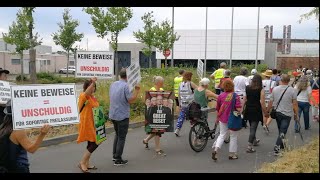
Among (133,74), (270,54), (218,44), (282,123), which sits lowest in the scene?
(282,123)

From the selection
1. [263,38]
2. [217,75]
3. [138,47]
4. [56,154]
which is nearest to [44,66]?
[138,47]

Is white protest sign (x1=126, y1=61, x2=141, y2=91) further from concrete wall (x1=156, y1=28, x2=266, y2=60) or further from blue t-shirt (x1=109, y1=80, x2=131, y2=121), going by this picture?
concrete wall (x1=156, y1=28, x2=266, y2=60)

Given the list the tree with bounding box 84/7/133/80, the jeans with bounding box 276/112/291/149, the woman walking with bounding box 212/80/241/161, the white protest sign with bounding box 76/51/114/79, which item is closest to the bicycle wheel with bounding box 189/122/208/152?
the woman walking with bounding box 212/80/241/161

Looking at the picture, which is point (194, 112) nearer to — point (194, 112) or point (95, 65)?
point (194, 112)

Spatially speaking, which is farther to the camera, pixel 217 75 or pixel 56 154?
pixel 217 75

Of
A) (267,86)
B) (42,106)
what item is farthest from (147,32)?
(42,106)

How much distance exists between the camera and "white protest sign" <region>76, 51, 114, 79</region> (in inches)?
292

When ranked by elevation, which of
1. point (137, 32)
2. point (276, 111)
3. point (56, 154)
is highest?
point (137, 32)

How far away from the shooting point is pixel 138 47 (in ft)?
214

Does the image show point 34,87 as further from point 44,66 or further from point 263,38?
point 44,66

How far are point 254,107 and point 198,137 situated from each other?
1.38 m

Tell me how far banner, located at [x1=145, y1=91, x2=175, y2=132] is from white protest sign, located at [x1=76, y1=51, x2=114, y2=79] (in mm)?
1252

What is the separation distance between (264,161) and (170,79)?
34.9ft

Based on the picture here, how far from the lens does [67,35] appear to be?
1420 inches
